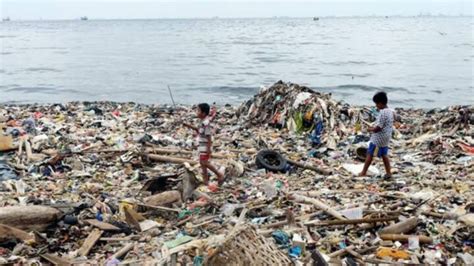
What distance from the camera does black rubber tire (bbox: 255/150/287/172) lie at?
926cm

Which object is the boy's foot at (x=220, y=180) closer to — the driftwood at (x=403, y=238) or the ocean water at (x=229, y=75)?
the driftwood at (x=403, y=238)

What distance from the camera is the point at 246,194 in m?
7.73

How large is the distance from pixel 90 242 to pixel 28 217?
0.96 meters

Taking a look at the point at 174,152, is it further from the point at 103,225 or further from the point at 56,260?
the point at 56,260

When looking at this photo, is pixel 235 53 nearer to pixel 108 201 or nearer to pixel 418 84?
pixel 418 84

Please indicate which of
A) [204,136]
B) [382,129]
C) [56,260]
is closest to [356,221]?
[382,129]

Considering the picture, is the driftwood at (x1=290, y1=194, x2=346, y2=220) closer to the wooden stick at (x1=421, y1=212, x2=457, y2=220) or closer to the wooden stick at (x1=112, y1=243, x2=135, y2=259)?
the wooden stick at (x1=421, y1=212, x2=457, y2=220)

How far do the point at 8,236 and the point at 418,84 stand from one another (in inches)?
1094

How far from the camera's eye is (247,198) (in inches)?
296

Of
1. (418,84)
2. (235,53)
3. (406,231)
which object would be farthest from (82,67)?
(406,231)

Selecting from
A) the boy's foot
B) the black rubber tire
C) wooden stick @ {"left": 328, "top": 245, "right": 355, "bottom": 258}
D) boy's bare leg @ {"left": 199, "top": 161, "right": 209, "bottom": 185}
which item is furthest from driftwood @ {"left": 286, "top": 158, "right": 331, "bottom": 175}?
wooden stick @ {"left": 328, "top": 245, "right": 355, "bottom": 258}

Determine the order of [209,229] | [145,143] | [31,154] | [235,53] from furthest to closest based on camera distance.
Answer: [235,53] → [145,143] → [31,154] → [209,229]

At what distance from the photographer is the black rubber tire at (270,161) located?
926cm

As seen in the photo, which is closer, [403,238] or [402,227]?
[403,238]
